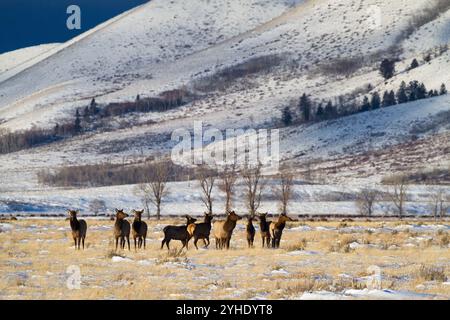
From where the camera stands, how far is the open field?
59.7 ft

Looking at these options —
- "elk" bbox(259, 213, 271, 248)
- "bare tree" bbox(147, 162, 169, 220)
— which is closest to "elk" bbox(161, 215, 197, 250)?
"elk" bbox(259, 213, 271, 248)

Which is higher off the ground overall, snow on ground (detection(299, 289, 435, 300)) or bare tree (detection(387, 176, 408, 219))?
bare tree (detection(387, 176, 408, 219))

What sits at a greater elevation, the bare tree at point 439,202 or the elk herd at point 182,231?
the bare tree at point 439,202

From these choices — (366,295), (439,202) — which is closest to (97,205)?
(439,202)

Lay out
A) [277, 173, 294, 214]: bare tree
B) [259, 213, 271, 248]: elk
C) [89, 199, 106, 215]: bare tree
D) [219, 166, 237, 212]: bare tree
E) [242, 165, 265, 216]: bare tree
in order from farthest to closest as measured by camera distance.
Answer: [89, 199, 106, 215]: bare tree < [277, 173, 294, 214]: bare tree < [219, 166, 237, 212]: bare tree < [242, 165, 265, 216]: bare tree < [259, 213, 271, 248]: elk

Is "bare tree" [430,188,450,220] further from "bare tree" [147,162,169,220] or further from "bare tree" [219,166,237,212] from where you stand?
"bare tree" [147,162,169,220]

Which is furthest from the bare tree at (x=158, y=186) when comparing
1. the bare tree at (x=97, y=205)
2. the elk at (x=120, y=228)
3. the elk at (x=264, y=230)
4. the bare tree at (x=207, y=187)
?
the elk at (x=120, y=228)

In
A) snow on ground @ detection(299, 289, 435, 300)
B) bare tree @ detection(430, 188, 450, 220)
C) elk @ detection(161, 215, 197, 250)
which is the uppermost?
bare tree @ detection(430, 188, 450, 220)

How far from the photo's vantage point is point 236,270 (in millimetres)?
23500

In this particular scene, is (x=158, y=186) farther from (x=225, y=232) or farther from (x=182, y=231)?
(x=225, y=232)

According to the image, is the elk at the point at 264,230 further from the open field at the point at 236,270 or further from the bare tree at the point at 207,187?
the bare tree at the point at 207,187

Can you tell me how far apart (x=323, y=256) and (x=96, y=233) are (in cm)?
1614

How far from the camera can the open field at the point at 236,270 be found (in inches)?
716
